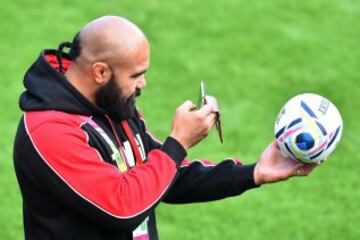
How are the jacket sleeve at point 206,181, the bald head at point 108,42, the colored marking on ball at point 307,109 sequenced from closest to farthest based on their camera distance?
the bald head at point 108,42
the colored marking on ball at point 307,109
the jacket sleeve at point 206,181

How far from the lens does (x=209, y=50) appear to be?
418 inches

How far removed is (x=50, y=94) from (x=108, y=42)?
373 mm

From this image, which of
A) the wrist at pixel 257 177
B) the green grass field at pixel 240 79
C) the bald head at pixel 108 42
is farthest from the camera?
the green grass field at pixel 240 79

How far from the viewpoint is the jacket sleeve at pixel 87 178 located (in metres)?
3.82

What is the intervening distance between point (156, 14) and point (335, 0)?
267cm

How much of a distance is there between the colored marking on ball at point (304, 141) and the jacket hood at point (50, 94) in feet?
3.28

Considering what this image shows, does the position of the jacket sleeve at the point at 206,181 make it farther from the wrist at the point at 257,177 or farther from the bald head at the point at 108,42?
the bald head at the point at 108,42

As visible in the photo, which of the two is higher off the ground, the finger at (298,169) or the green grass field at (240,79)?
the finger at (298,169)

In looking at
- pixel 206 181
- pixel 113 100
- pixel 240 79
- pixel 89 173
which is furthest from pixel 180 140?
pixel 240 79

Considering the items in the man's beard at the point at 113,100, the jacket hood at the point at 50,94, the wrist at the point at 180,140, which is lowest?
the wrist at the point at 180,140

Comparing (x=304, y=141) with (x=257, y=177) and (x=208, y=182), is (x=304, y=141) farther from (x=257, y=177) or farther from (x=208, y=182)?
(x=208, y=182)

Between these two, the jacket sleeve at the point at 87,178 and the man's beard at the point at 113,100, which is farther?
the man's beard at the point at 113,100

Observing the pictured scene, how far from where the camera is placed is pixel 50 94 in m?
3.99

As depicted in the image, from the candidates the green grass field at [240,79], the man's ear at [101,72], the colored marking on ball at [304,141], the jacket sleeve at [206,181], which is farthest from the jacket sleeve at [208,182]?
the green grass field at [240,79]
